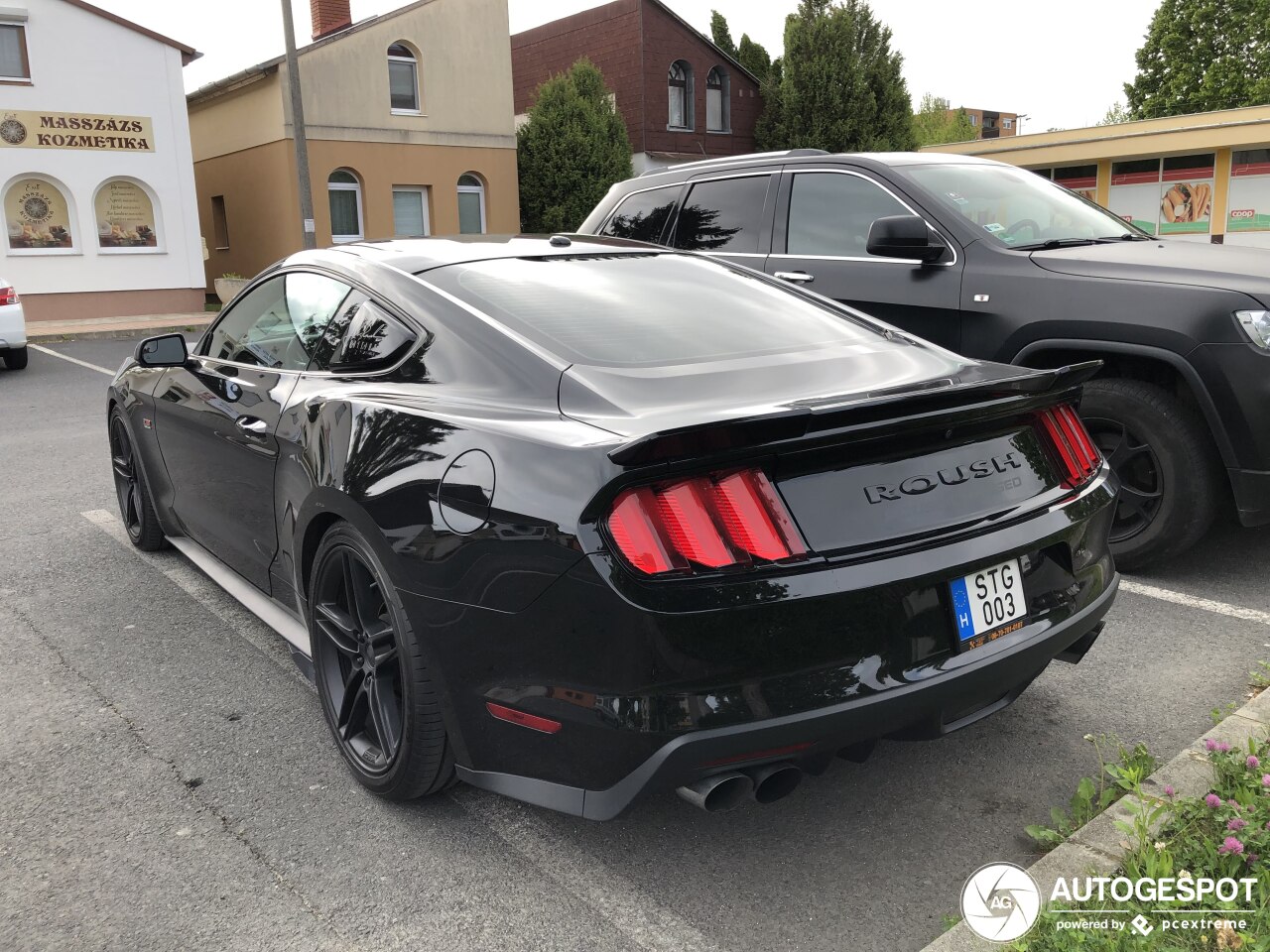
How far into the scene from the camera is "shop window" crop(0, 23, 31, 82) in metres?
20.2

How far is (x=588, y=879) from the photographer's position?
260 centimetres

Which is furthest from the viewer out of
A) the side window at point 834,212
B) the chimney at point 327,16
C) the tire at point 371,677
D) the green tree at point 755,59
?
the green tree at point 755,59

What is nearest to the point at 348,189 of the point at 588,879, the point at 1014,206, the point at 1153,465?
the point at 1014,206

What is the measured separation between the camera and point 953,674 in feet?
7.86

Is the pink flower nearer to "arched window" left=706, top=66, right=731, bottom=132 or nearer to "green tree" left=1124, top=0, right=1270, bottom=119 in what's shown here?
"arched window" left=706, top=66, right=731, bottom=132

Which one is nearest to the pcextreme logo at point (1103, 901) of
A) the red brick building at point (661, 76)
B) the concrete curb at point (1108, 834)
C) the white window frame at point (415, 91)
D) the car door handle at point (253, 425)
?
the concrete curb at point (1108, 834)

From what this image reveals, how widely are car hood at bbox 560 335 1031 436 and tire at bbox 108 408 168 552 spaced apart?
3.13 metres

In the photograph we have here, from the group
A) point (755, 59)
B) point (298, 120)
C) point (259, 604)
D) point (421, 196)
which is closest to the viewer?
point (259, 604)

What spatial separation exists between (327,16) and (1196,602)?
29472 millimetres

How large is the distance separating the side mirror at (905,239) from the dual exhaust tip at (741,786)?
344 centimetres

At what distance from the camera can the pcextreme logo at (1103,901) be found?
217 centimetres

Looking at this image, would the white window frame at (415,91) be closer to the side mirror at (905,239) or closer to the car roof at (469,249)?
the side mirror at (905,239)

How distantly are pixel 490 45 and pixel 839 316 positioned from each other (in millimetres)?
26083

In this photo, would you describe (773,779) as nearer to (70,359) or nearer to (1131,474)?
(1131,474)
